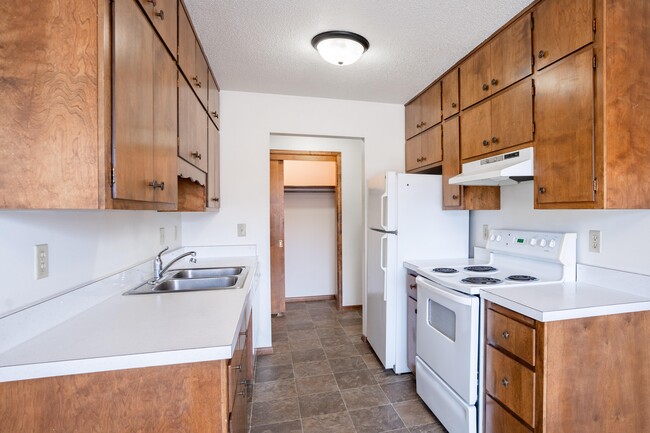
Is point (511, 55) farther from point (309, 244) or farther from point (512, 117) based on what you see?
point (309, 244)

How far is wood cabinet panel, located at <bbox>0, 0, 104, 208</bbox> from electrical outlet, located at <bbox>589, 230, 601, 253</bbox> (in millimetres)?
2341

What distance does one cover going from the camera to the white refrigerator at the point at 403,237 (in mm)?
2541

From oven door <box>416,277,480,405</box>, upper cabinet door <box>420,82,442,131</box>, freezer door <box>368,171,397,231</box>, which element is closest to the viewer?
oven door <box>416,277,480,405</box>

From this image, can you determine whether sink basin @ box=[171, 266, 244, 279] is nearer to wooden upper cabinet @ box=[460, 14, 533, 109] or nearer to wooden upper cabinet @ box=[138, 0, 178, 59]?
wooden upper cabinet @ box=[138, 0, 178, 59]

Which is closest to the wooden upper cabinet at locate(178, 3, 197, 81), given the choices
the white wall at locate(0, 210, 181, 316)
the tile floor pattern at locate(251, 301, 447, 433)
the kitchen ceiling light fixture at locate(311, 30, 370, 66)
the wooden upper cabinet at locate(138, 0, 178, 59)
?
the wooden upper cabinet at locate(138, 0, 178, 59)

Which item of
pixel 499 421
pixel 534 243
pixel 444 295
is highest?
pixel 534 243

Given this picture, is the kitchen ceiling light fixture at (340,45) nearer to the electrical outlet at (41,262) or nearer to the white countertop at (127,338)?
the white countertop at (127,338)

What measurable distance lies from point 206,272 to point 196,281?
0.21 m

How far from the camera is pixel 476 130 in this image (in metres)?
2.19

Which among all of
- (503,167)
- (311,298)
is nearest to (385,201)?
(503,167)

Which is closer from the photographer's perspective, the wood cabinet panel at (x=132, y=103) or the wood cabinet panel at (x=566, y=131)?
the wood cabinet panel at (x=132, y=103)

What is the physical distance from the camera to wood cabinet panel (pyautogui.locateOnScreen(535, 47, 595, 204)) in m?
1.42

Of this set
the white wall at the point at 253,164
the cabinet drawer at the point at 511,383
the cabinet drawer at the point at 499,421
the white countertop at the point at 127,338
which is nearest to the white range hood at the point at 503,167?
the cabinet drawer at the point at 511,383

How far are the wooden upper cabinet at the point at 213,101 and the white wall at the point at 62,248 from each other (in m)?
1.03
